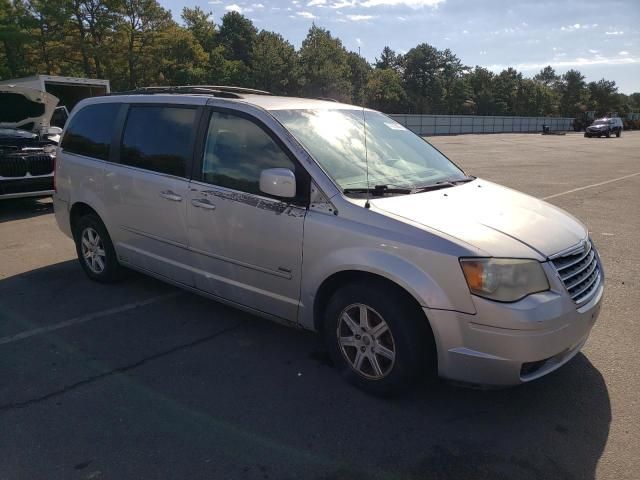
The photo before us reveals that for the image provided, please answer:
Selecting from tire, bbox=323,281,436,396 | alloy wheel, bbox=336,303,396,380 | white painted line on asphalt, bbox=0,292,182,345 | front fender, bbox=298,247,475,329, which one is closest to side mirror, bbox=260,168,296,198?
front fender, bbox=298,247,475,329

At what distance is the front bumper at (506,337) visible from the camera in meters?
2.64

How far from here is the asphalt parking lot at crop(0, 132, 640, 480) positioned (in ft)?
8.31

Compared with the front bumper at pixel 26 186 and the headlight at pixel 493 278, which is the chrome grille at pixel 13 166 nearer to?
the front bumper at pixel 26 186

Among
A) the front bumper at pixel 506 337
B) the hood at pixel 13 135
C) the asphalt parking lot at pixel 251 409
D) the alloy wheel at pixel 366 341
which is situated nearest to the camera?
the asphalt parking lot at pixel 251 409

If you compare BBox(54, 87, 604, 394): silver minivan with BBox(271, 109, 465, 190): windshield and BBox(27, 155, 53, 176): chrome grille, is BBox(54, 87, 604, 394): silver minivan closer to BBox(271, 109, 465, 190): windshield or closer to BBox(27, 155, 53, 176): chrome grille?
BBox(271, 109, 465, 190): windshield

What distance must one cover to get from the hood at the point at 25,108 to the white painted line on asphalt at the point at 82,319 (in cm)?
786

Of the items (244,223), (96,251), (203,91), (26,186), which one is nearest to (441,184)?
(244,223)

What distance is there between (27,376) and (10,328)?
3.13 feet

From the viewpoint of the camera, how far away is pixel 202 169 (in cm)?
388

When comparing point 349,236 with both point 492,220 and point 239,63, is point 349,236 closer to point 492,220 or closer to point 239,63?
point 492,220

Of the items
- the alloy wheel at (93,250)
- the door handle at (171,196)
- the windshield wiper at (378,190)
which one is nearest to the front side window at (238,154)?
the door handle at (171,196)

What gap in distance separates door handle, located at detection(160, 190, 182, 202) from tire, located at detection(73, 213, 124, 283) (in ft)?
3.63

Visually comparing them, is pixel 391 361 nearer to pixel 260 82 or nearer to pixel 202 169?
pixel 202 169

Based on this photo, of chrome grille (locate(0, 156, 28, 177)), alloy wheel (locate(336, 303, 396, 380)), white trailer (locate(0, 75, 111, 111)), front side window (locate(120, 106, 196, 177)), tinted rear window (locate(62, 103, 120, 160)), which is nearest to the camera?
alloy wheel (locate(336, 303, 396, 380))
